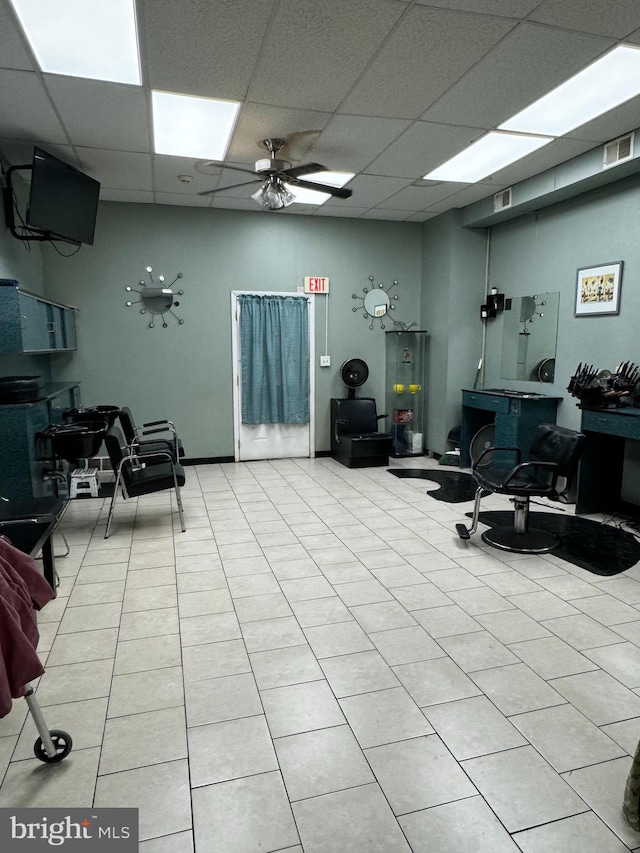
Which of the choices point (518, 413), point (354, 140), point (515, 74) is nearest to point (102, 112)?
point (354, 140)

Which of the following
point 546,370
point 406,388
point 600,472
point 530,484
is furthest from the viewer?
point 406,388

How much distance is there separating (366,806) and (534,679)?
999mm

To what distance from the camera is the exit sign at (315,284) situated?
6426 mm

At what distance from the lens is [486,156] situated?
442 centimetres

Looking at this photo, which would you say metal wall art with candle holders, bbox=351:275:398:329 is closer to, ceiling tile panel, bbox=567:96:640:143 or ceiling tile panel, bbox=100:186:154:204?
ceiling tile panel, bbox=100:186:154:204

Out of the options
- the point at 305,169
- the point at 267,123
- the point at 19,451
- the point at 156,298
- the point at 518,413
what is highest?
the point at 267,123

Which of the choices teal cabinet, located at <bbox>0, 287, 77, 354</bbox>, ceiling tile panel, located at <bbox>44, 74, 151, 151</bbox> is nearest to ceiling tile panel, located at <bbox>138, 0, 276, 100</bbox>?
ceiling tile panel, located at <bbox>44, 74, 151, 151</bbox>

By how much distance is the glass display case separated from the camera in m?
6.75

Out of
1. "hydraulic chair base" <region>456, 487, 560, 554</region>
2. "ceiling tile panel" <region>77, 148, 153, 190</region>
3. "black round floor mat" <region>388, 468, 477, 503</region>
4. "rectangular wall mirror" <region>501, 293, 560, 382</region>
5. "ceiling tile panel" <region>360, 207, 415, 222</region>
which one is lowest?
"black round floor mat" <region>388, 468, 477, 503</region>

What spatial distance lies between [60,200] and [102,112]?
2.68 ft

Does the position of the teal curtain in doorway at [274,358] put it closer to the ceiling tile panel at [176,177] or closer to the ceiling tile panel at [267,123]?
the ceiling tile panel at [176,177]

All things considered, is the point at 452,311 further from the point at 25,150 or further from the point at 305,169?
the point at 25,150

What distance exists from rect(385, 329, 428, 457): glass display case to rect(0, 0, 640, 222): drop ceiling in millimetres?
2389

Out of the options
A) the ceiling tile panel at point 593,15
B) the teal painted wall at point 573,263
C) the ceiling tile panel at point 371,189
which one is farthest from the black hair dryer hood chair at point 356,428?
the ceiling tile panel at point 593,15
